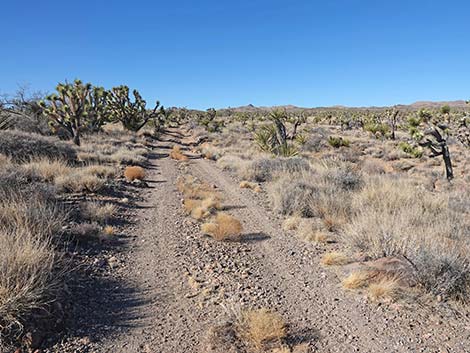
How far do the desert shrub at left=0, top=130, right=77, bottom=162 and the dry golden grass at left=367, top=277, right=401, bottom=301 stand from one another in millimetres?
12298

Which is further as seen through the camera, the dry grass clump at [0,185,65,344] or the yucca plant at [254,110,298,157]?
the yucca plant at [254,110,298,157]

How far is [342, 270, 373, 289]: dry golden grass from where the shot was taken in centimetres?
477

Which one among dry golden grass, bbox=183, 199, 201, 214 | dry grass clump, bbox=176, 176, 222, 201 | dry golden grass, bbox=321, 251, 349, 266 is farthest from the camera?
dry grass clump, bbox=176, 176, 222, 201

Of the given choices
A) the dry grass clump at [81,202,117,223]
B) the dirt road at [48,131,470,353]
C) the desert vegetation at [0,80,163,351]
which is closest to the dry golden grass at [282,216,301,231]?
the dirt road at [48,131,470,353]

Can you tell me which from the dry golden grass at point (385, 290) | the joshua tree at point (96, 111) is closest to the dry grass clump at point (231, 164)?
the dry golden grass at point (385, 290)

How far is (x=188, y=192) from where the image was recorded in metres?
10.6

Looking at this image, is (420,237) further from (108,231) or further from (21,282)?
(21,282)

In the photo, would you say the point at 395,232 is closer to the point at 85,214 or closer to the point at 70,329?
the point at 70,329

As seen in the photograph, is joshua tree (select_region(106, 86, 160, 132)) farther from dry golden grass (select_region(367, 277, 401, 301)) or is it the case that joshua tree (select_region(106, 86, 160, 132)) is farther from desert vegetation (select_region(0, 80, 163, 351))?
dry golden grass (select_region(367, 277, 401, 301))

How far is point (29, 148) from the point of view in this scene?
13516mm

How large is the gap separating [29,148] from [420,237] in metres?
13.7

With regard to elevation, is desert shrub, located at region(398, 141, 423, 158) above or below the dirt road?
above

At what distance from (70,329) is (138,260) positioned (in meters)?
2.06

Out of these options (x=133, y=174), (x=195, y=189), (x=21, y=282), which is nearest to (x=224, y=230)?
(x=21, y=282)
